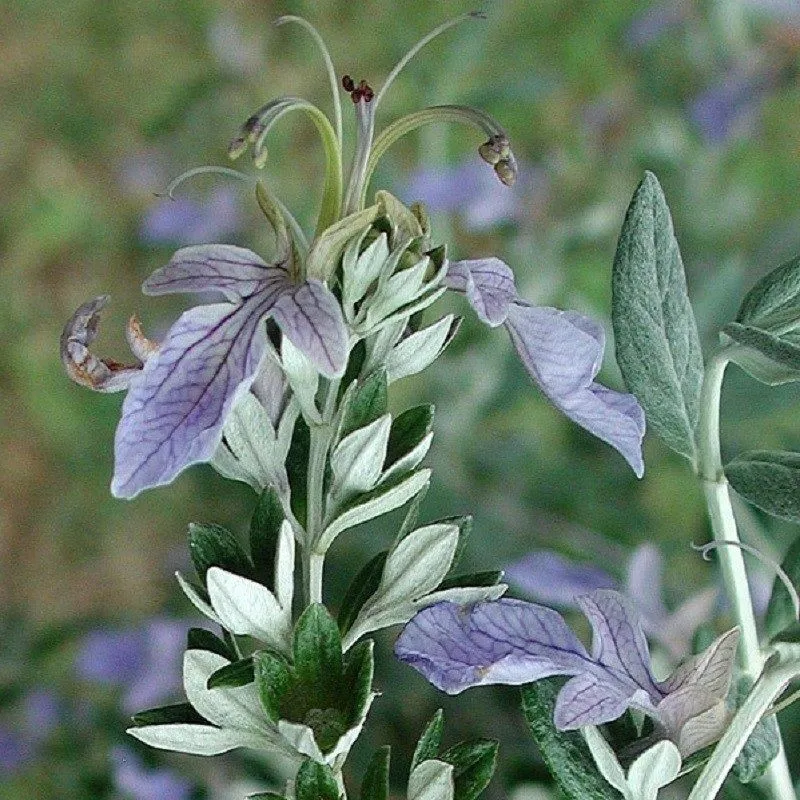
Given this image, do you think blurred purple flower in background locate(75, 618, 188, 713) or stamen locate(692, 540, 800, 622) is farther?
blurred purple flower in background locate(75, 618, 188, 713)

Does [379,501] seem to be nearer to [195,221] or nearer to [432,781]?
[432,781]

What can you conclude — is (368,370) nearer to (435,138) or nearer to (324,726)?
(324,726)

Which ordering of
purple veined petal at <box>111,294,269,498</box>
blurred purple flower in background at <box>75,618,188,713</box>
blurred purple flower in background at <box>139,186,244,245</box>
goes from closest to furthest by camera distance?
purple veined petal at <box>111,294,269,498</box> < blurred purple flower in background at <box>75,618,188,713</box> < blurred purple flower in background at <box>139,186,244,245</box>

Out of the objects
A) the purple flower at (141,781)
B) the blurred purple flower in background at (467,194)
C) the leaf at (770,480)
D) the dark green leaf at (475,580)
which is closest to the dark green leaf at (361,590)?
the dark green leaf at (475,580)

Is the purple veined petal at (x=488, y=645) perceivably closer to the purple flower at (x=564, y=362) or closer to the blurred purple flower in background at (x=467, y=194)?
the purple flower at (x=564, y=362)

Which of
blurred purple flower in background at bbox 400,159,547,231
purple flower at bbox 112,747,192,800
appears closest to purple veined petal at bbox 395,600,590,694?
purple flower at bbox 112,747,192,800

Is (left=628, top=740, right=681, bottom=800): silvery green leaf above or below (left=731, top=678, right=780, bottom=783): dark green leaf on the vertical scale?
above

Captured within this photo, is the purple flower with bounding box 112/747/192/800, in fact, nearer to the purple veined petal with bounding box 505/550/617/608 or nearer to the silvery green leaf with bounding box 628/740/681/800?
the purple veined petal with bounding box 505/550/617/608

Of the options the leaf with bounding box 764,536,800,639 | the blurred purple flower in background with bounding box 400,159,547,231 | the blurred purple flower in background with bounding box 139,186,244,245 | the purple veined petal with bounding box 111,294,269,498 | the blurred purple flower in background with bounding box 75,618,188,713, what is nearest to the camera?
the purple veined petal with bounding box 111,294,269,498
